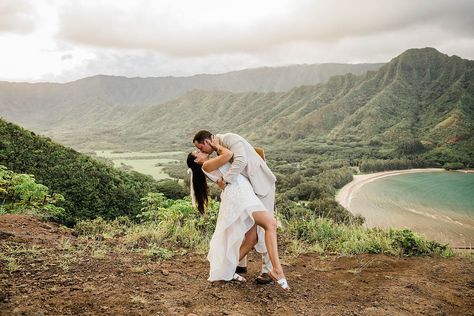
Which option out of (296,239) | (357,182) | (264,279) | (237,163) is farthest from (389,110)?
(237,163)

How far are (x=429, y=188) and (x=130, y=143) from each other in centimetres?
14126

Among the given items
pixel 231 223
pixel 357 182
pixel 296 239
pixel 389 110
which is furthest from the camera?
pixel 389 110

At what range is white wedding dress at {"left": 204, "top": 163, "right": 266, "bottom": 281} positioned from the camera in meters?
3.94

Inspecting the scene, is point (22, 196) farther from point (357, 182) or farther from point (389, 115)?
point (389, 115)

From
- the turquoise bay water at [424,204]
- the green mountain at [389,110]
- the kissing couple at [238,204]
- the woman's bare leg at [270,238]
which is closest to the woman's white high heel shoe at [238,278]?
the kissing couple at [238,204]

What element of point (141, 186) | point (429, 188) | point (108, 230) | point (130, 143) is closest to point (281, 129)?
point (130, 143)

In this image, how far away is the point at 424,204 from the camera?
2251 inches

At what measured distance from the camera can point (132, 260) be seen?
15.6 ft

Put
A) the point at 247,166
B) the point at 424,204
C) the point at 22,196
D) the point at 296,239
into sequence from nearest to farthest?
the point at 247,166
the point at 296,239
the point at 22,196
the point at 424,204

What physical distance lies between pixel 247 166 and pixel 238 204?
1.43 ft

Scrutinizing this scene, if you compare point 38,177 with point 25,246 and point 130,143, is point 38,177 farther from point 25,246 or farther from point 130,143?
point 130,143

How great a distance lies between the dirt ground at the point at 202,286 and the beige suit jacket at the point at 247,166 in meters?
1.12

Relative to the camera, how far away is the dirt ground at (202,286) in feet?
11.3

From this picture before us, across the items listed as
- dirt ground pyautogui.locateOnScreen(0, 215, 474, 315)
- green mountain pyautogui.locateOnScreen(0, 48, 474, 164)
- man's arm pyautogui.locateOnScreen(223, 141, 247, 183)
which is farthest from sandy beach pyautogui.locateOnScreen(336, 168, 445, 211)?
man's arm pyautogui.locateOnScreen(223, 141, 247, 183)
